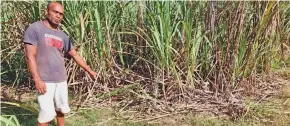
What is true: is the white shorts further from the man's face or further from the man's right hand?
the man's face

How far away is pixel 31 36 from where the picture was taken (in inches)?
104

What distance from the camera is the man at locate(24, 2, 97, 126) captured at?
8.68ft

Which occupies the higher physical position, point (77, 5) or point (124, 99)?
point (77, 5)

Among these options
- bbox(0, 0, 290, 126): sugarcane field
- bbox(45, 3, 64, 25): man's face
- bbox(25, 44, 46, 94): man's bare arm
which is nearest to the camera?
bbox(25, 44, 46, 94): man's bare arm

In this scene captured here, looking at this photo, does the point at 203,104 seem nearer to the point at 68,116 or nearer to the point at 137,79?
the point at 137,79

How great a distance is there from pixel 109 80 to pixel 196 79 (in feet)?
3.03

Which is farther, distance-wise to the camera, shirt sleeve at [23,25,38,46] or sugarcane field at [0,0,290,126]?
sugarcane field at [0,0,290,126]

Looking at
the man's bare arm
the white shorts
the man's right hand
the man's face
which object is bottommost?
the white shorts

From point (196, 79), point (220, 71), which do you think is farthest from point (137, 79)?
point (220, 71)

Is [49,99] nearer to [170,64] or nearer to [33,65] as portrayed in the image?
[33,65]

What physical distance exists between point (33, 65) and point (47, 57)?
0.16 m

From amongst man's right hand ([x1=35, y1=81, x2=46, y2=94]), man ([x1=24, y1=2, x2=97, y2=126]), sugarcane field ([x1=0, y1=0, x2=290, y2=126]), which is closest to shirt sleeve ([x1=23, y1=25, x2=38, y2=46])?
man ([x1=24, y1=2, x2=97, y2=126])

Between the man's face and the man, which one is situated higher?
the man's face

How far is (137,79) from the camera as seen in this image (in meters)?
3.94
